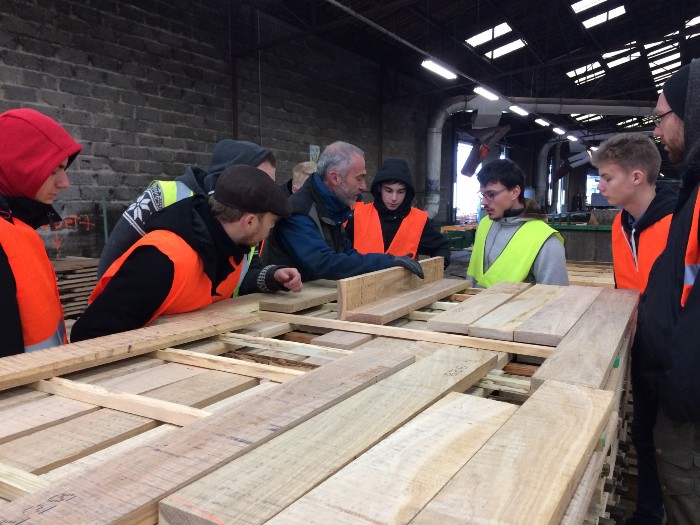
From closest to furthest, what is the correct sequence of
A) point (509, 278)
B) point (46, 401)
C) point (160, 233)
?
point (46, 401) → point (160, 233) → point (509, 278)

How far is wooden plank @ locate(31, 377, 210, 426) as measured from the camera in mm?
1242

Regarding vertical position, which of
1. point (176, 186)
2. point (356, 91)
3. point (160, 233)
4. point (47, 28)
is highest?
point (356, 91)

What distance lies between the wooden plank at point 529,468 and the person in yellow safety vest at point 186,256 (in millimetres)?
1496

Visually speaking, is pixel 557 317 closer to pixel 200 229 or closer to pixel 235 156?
pixel 200 229

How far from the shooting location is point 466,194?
19.7 meters

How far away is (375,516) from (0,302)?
1745mm

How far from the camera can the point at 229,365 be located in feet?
5.35

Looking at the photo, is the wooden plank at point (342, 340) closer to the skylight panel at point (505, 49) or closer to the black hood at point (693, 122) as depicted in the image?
the black hood at point (693, 122)

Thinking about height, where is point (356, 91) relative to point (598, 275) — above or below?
above

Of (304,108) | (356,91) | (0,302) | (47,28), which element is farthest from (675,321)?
(356,91)

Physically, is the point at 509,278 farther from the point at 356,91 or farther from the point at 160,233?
the point at 356,91

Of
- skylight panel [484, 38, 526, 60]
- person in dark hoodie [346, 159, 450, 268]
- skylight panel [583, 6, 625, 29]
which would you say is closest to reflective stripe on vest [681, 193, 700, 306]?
person in dark hoodie [346, 159, 450, 268]

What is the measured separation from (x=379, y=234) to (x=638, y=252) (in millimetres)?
2062

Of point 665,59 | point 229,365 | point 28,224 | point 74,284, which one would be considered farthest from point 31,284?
point 665,59
